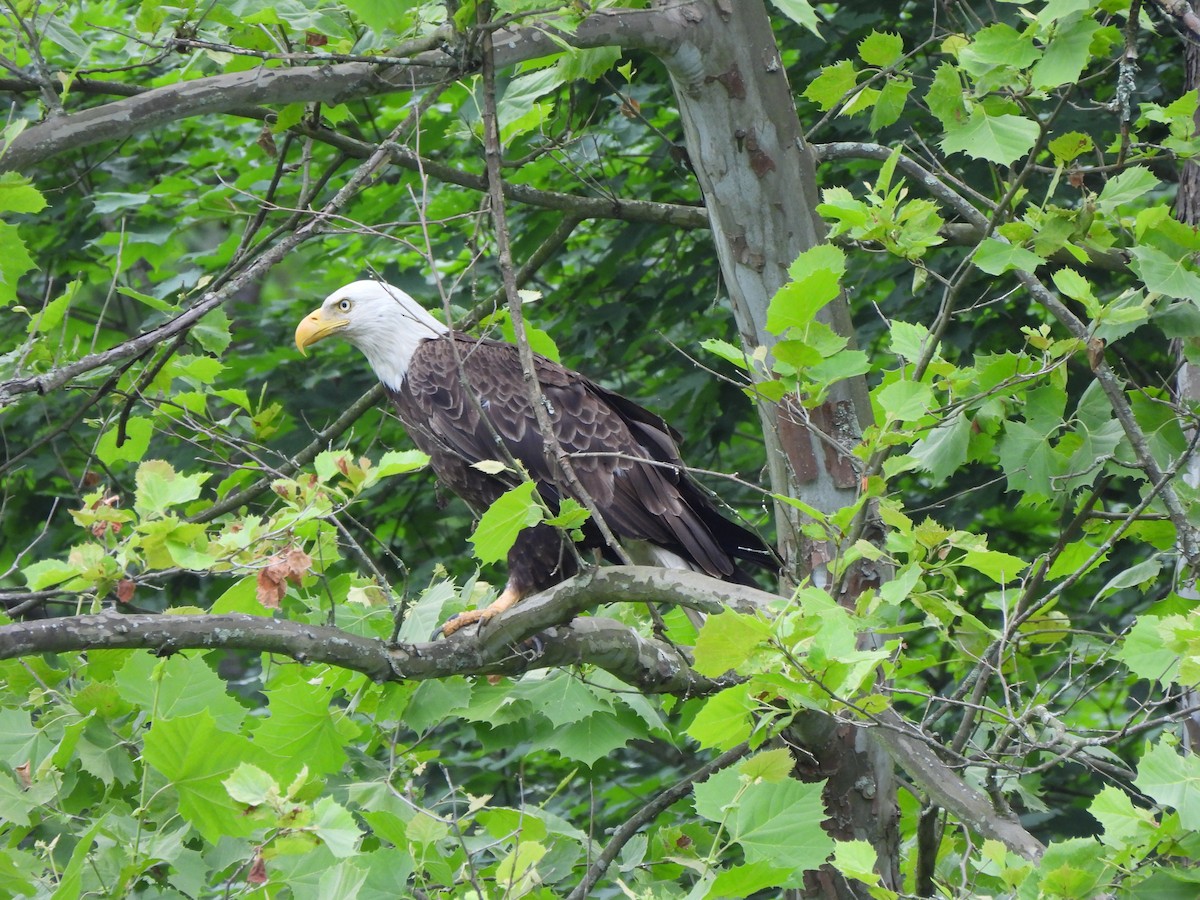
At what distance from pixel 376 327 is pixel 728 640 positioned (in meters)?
2.99

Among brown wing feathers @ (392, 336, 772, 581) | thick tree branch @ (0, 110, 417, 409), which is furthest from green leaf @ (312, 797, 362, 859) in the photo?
brown wing feathers @ (392, 336, 772, 581)

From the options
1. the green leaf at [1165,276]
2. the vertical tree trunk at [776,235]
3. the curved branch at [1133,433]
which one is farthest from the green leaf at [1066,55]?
the vertical tree trunk at [776,235]

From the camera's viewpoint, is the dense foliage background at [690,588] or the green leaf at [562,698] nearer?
the dense foliage background at [690,588]

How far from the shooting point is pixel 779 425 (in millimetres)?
3355

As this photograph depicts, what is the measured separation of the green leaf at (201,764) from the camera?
231 centimetres

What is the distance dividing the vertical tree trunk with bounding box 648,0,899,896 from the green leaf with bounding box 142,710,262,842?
1.41 meters

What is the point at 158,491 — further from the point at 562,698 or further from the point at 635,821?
the point at 635,821

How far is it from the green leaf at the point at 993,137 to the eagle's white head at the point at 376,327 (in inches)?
89.5

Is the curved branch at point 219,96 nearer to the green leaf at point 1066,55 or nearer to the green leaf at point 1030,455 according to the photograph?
the green leaf at point 1066,55

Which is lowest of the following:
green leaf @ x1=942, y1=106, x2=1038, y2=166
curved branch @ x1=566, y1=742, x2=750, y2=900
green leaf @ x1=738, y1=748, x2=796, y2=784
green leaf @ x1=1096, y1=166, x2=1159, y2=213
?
curved branch @ x1=566, y1=742, x2=750, y2=900

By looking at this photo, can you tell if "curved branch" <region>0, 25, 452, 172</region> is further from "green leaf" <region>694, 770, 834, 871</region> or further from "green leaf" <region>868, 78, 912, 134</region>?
"green leaf" <region>694, 770, 834, 871</region>

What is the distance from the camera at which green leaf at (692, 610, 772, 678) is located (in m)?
1.88

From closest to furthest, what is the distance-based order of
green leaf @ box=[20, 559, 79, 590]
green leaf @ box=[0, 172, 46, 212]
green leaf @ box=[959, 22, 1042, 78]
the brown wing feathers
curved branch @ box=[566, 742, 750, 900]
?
green leaf @ box=[20, 559, 79, 590]
green leaf @ box=[959, 22, 1042, 78]
green leaf @ box=[0, 172, 46, 212]
curved branch @ box=[566, 742, 750, 900]
the brown wing feathers

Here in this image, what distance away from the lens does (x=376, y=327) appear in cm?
464
